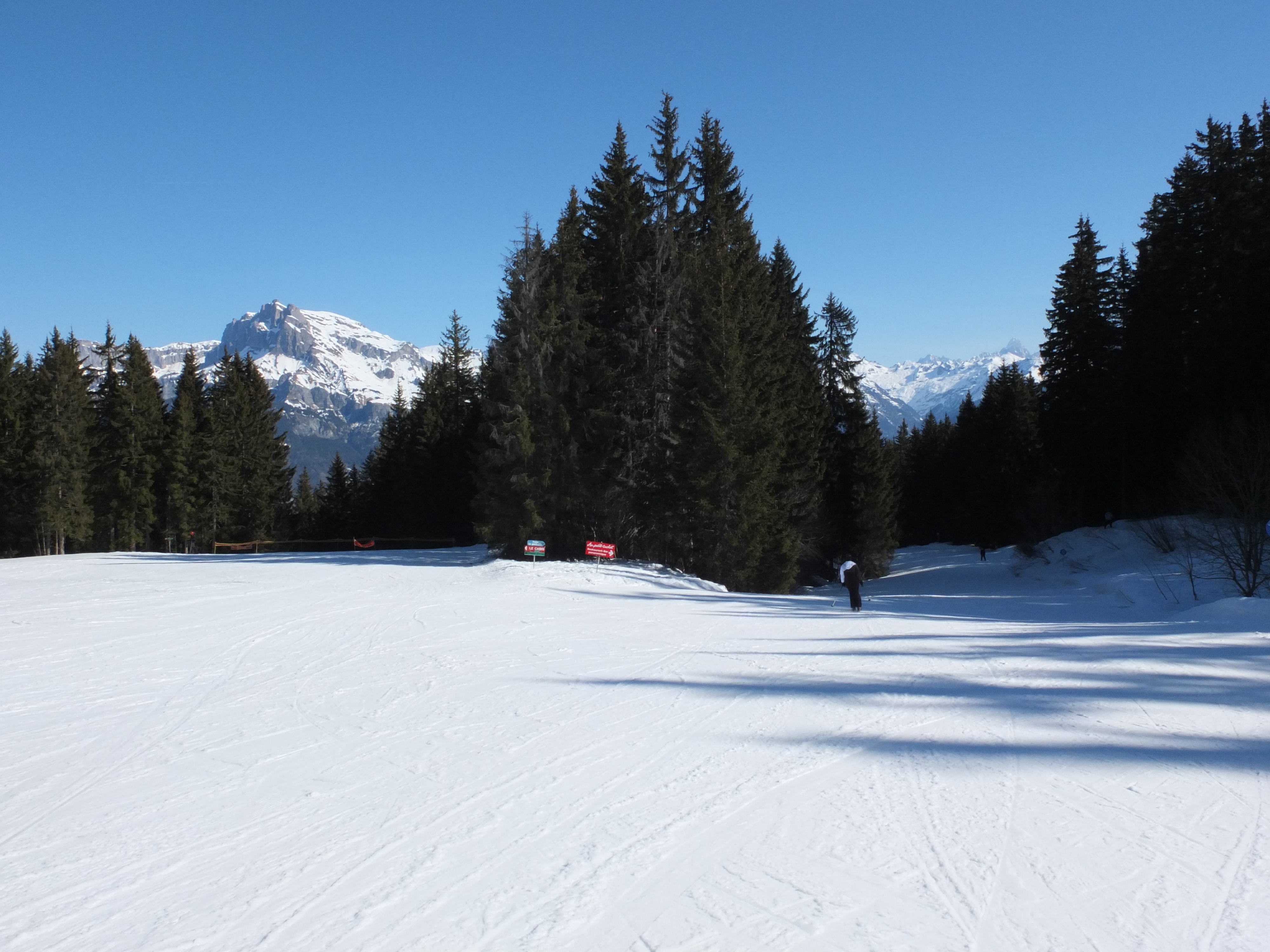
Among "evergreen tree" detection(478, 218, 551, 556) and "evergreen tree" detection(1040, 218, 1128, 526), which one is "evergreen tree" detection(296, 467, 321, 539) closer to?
"evergreen tree" detection(478, 218, 551, 556)

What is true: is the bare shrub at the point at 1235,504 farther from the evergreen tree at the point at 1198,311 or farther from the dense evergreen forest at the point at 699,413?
the evergreen tree at the point at 1198,311

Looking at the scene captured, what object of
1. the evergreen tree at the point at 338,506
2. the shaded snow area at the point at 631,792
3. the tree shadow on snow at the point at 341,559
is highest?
the evergreen tree at the point at 338,506

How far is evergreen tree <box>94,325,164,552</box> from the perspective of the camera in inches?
1859

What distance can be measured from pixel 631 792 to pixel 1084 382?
41689mm

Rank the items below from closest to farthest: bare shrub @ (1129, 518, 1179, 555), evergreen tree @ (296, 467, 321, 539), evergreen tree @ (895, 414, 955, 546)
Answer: bare shrub @ (1129, 518, 1179, 555)
evergreen tree @ (296, 467, 321, 539)
evergreen tree @ (895, 414, 955, 546)

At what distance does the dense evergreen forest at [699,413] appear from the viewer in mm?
27500

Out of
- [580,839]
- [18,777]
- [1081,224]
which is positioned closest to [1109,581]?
[1081,224]

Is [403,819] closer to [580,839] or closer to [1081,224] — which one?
[580,839]

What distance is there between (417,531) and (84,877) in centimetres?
5072

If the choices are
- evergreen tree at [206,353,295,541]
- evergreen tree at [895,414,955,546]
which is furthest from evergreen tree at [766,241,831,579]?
evergreen tree at [206,353,295,541]

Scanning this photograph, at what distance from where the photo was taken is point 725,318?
2688 cm

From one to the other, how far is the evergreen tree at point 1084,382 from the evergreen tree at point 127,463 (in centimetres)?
5343

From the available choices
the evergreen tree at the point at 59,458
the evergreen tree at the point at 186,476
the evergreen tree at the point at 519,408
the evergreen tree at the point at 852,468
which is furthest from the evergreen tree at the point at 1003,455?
the evergreen tree at the point at 59,458

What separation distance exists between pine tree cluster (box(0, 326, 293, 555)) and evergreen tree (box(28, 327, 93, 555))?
68 millimetres
